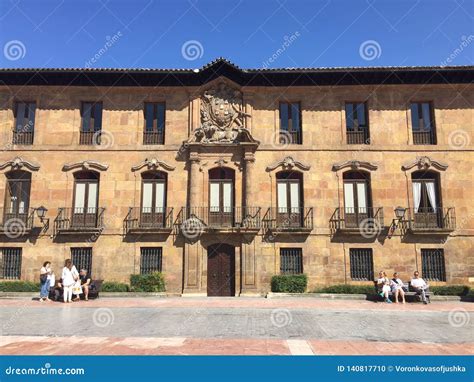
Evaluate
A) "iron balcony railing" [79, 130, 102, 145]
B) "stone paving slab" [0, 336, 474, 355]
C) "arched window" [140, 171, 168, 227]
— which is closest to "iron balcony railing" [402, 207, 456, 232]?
"arched window" [140, 171, 168, 227]

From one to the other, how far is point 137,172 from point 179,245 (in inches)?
182

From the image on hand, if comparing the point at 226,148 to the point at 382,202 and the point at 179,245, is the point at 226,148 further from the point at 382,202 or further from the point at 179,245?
the point at 382,202

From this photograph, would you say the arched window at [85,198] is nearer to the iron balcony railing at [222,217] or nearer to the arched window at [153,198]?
Result: the arched window at [153,198]

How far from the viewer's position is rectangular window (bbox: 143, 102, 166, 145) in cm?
2306

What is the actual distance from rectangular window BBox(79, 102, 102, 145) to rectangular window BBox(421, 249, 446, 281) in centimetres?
1859

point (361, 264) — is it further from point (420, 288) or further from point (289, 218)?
point (289, 218)

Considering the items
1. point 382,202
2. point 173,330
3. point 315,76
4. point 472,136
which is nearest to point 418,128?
point 472,136

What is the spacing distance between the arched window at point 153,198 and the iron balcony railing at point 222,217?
3.87 ft

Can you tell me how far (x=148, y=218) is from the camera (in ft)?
72.5

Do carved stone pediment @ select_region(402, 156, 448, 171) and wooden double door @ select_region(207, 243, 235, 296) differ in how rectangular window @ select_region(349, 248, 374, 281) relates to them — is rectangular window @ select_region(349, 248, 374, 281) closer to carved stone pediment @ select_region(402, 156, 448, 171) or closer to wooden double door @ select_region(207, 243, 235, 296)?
carved stone pediment @ select_region(402, 156, 448, 171)

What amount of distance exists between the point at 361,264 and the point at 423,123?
8.70 meters

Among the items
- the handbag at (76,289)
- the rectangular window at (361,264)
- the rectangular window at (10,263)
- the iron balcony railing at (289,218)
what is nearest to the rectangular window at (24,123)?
the rectangular window at (10,263)

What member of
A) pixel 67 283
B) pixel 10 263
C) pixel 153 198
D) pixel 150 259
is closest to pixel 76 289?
pixel 67 283

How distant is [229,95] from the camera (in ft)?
75.8
